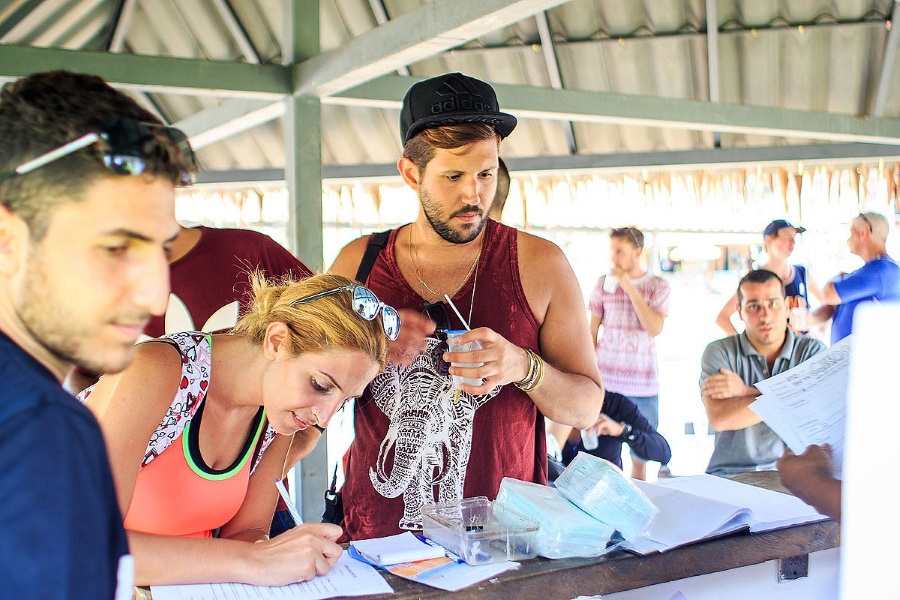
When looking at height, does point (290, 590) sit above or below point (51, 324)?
below

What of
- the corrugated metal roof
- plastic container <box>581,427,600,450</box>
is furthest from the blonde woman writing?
the corrugated metal roof

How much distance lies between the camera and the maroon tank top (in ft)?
6.27

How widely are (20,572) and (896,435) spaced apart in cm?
67

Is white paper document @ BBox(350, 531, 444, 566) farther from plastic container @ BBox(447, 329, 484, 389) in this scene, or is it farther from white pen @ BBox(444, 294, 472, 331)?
white pen @ BBox(444, 294, 472, 331)

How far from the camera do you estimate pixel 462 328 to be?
6.52 ft

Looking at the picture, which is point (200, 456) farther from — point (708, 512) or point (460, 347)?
point (708, 512)

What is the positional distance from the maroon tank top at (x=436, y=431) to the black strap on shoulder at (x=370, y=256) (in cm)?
9

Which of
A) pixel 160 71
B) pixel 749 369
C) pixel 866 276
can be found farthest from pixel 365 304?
pixel 866 276

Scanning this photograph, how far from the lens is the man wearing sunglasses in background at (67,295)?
628mm

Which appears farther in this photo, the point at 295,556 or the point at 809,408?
the point at 809,408

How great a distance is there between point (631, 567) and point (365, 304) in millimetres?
714

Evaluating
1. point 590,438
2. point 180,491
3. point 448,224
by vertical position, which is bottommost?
point 590,438

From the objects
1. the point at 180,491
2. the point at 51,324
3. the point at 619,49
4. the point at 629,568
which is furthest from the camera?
the point at 619,49

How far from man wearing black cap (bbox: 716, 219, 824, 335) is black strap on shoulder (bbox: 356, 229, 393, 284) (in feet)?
10.3
